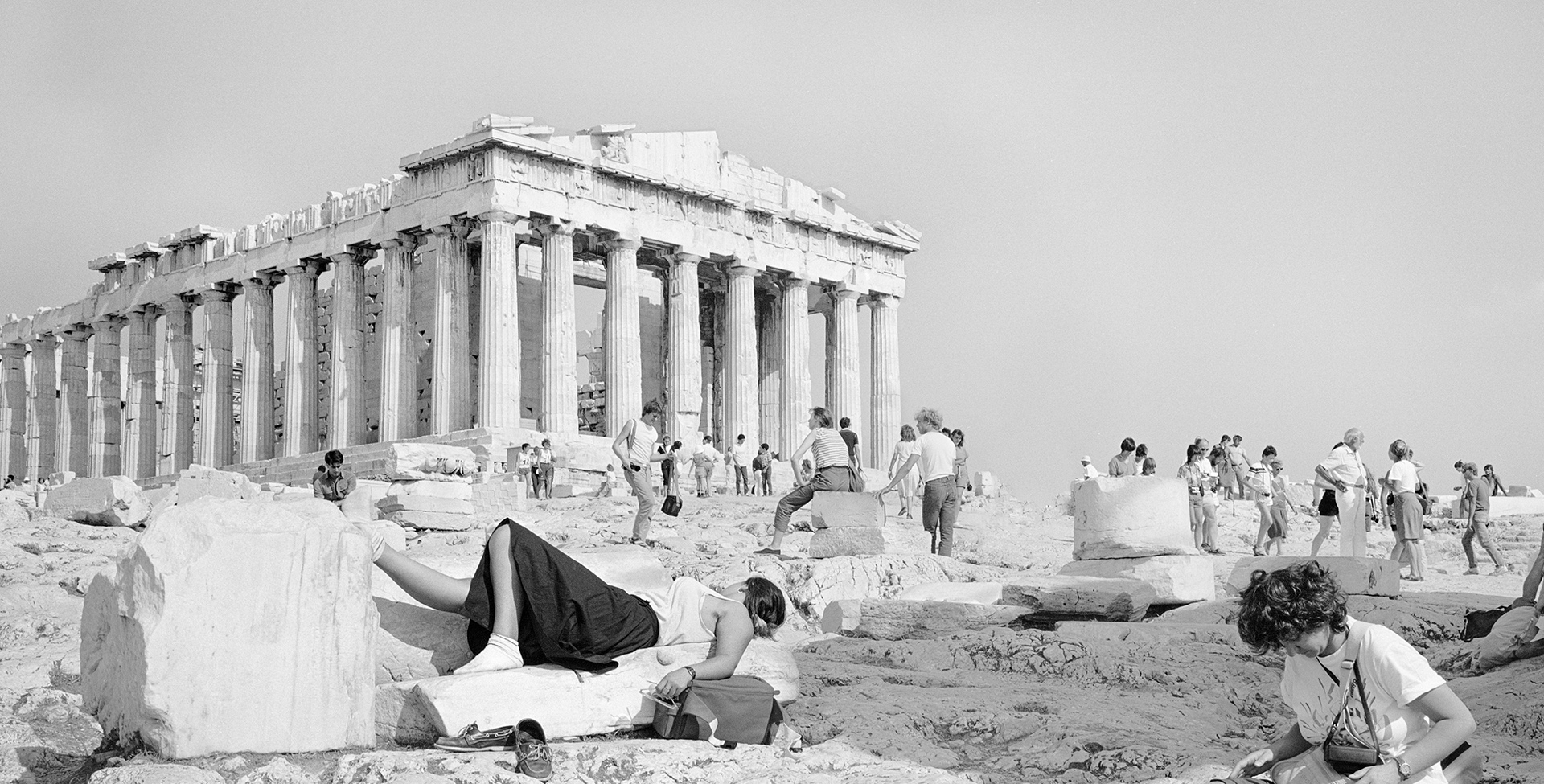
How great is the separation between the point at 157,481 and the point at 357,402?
24.6ft

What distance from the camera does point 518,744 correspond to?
5555 millimetres

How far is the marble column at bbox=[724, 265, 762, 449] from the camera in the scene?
34750 millimetres

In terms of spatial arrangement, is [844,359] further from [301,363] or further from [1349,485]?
[1349,485]

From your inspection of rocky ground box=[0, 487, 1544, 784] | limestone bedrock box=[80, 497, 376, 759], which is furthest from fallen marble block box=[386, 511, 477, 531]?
limestone bedrock box=[80, 497, 376, 759]

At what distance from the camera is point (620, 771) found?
18.3ft

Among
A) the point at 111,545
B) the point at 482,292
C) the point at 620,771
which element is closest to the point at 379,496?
the point at 111,545

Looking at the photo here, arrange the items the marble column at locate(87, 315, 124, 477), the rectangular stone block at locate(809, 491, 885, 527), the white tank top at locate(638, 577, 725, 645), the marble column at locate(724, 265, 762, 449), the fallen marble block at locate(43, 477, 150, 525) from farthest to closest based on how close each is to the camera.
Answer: the marble column at locate(87, 315, 124, 477), the marble column at locate(724, 265, 762, 449), the fallen marble block at locate(43, 477, 150, 525), the rectangular stone block at locate(809, 491, 885, 527), the white tank top at locate(638, 577, 725, 645)

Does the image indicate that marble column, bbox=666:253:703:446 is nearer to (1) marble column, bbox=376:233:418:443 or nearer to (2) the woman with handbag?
(1) marble column, bbox=376:233:418:443

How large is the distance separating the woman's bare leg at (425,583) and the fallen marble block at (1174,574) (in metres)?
6.76

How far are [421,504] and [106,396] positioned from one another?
1003 inches

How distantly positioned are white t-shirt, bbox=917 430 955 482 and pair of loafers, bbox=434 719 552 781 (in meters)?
8.25

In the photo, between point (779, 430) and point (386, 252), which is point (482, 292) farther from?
point (779, 430)

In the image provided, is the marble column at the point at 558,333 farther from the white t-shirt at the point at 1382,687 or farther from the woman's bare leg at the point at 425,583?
the white t-shirt at the point at 1382,687

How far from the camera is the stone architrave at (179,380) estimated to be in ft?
122
